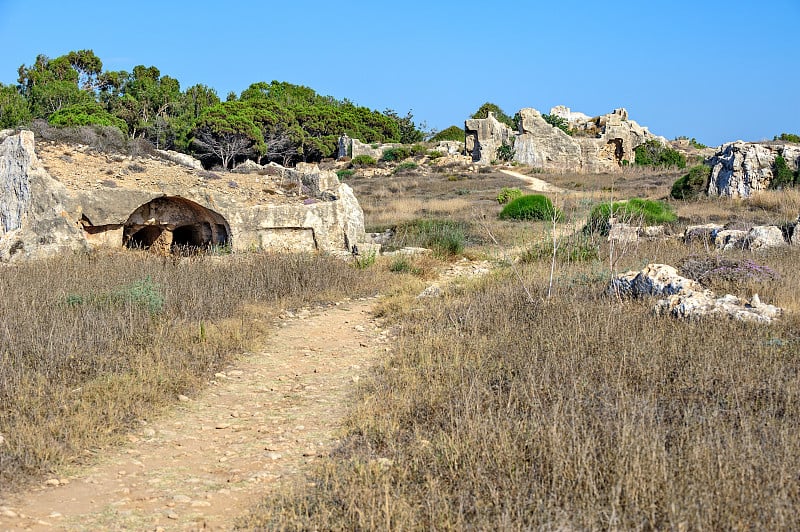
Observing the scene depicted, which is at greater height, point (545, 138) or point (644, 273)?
point (545, 138)

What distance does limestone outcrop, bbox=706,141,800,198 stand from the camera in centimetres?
2022

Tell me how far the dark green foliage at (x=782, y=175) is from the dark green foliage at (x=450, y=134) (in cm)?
4331

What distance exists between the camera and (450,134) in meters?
63.8

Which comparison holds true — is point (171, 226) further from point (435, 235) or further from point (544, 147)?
point (544, 147)

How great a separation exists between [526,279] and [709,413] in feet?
16.3

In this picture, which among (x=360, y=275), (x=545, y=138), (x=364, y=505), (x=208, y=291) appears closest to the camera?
(x=364, y=505)

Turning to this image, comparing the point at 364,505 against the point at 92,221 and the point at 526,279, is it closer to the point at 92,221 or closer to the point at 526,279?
the point at 526,279

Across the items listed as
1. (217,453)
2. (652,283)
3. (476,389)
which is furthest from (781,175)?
(217,453)

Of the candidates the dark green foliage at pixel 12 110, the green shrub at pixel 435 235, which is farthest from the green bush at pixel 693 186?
the dark green foliage at pixel 12 110

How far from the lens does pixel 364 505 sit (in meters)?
3.52

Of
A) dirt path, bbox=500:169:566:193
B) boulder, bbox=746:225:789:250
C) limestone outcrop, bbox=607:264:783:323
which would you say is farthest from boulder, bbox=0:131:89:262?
dirt path, bbox=500:169:566:193

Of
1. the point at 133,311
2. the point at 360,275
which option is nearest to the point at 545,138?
the point at 360,275

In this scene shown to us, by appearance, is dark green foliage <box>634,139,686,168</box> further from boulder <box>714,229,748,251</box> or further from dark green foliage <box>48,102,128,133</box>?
dark green foliage <box>48,102,128,133</box>

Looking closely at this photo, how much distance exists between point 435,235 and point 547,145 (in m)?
35.0
